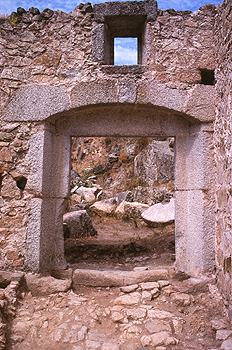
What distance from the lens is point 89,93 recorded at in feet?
11.7

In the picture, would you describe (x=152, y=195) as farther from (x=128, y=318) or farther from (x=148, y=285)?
(x=128, y=318)

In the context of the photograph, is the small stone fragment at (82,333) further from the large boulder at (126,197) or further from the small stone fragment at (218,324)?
the large boulder at (126,197)

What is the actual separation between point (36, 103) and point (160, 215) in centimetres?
495

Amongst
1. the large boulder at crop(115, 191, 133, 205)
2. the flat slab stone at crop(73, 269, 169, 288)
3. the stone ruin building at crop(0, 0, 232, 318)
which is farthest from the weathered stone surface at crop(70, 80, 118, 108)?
the large boulder at crop(115, 191, 133, 205)

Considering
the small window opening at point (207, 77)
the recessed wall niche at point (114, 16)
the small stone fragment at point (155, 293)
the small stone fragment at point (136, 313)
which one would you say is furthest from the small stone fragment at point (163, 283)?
the recessed wall niche at point (114, 16)

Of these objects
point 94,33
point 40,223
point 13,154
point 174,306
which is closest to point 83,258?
point 40,223

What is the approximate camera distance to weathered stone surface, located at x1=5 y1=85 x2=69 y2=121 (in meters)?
3.59

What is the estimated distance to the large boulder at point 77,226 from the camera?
6562 millimetres

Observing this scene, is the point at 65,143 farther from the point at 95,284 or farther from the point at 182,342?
the point at 182,342

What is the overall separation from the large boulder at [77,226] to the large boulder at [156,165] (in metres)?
3.97

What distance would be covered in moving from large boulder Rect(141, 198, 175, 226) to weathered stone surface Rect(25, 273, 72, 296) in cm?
419

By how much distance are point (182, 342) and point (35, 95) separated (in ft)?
11.1

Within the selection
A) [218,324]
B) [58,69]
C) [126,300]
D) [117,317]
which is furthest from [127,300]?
[58,69]

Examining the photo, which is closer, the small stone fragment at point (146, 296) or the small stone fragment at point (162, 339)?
the small stone fragment at point (162, 339)
